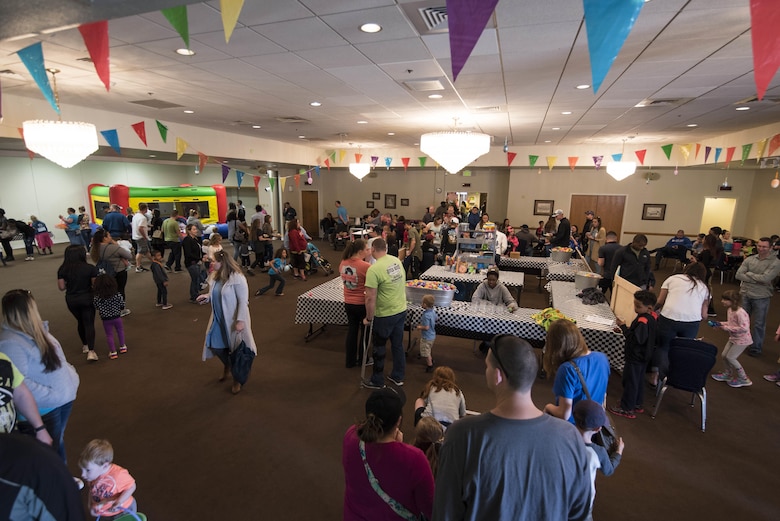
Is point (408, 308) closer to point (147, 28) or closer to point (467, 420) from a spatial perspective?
point (467, 420)

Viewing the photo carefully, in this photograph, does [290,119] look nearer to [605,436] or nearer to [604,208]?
[605,436]

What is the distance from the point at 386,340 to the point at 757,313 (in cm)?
465

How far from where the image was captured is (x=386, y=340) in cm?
367

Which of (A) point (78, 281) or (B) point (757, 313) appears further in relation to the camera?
(B) point (757, 313)

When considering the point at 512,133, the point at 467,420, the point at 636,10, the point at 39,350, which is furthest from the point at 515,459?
the point at 512,133

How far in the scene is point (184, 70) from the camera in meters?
3.95

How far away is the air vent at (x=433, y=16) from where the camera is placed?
251cm

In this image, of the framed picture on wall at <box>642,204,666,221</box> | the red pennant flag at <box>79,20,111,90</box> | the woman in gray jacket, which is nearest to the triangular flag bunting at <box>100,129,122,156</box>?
the red pennant flag at <box>79,20,111,90</box>

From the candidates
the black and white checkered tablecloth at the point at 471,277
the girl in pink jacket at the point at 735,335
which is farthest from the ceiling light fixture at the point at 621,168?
the girl in pink jacket at the point at 735,335

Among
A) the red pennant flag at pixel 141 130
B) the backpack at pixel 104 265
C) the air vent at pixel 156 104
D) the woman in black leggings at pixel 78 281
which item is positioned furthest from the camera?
the red pennant flag at pixel 141 130

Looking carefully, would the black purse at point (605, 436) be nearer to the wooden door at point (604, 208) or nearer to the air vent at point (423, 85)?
the air vent at point (423, 85)

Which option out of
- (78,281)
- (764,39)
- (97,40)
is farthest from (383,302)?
(78,281)

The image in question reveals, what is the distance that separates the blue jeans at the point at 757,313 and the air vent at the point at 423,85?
459 centimetres

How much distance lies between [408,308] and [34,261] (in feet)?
35.5
